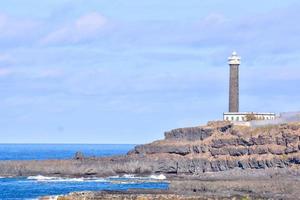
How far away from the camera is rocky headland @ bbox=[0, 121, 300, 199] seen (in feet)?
348

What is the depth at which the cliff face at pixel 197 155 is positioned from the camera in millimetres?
110188

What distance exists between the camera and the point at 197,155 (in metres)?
120

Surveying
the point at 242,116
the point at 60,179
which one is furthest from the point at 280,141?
the point at 60,179

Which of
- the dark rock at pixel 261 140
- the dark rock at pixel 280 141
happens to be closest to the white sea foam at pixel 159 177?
the dark rock at pixel 261 140

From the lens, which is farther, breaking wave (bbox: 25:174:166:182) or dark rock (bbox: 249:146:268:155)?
dark rock (bbox: 249:146:268:155)

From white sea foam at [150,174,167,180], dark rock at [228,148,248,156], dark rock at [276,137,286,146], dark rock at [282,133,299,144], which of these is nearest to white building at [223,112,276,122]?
dark rock at [228,148,248,156]

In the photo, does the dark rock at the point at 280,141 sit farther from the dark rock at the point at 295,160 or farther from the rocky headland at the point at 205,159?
the dark rock at the point at 295,160

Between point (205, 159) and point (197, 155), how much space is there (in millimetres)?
2589

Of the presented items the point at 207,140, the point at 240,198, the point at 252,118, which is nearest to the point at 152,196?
the point at 240,198

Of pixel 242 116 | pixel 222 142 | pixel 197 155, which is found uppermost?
pixel 242 116

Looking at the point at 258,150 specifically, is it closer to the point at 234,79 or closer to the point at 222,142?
the point at 222,142

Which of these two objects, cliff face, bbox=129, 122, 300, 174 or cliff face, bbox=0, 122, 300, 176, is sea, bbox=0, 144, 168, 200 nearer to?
cliff face, bbox=0, 122, 300, 176

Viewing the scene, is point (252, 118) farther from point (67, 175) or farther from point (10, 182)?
point (10, 182)

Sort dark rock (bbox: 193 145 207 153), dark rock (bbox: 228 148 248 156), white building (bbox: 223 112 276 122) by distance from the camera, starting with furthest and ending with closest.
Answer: white building (bbox: 223 112 276 122), dark rock (bbox: 193 145 207 153), dark rock (bbox: 228 148 248 156)
